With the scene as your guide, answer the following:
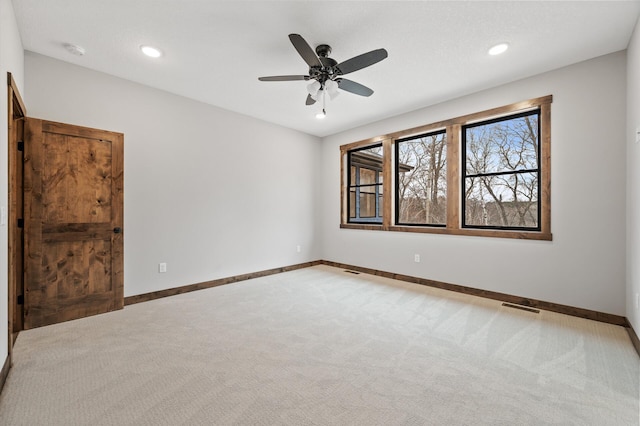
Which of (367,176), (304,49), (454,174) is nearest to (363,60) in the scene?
(304,49)

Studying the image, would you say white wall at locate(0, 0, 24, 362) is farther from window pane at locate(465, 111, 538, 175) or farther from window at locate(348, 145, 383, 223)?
window pane at locate(465, 111, 538, 175)

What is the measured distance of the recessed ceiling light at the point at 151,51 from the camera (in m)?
2.94

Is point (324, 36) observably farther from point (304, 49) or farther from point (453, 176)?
point (453, 176)

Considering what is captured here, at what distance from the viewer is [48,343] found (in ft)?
8.46

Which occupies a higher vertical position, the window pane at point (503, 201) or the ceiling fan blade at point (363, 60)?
the ceiling fan blade at point (363, 60)

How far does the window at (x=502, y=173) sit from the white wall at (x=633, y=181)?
2.80 ft

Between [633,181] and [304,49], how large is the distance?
10.6 feet

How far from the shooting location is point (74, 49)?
2938 millimetres

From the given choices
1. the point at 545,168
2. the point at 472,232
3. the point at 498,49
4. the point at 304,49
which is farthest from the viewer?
the point at 472,232

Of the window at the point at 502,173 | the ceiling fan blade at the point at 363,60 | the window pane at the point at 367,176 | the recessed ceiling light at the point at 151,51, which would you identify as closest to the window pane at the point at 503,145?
the window at the point at 502,173

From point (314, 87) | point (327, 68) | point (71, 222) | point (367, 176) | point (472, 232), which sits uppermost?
point (327, 68)

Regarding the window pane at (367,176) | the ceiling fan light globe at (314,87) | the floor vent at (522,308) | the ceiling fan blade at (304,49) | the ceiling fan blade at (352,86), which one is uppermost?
the ceiling fan blade at (304,49)

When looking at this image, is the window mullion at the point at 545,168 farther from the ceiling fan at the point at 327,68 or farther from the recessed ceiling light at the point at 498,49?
the ceiling fan at the point at 327,68

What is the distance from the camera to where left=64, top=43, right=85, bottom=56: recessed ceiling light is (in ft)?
9.48
